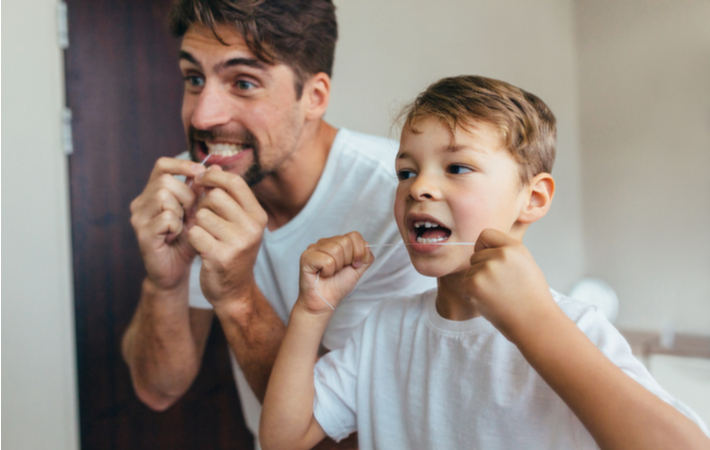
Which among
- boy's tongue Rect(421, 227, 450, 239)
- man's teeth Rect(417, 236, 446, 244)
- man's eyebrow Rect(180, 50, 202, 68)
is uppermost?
man's eyebrow Rect(180, 50, 202, 68)

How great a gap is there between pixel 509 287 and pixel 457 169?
6.0 inches

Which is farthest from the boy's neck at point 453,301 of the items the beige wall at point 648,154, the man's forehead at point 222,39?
the man's forehead at point 222,39

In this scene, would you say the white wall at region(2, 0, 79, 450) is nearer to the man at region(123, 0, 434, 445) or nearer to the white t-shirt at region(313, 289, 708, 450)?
the man at region(123, 0, 434, 445)

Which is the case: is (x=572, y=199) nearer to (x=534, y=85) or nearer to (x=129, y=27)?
(x=534, y=85)

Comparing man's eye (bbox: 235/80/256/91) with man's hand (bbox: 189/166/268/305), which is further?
man's eye (bbox: 235/80/256/91)

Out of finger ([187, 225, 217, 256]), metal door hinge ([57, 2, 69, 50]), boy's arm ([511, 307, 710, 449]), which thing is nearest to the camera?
boy's arm ([511, 307, 710, 449])

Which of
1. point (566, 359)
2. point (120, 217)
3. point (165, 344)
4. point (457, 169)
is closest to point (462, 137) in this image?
point (457, 169)

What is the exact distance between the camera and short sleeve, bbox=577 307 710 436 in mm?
449

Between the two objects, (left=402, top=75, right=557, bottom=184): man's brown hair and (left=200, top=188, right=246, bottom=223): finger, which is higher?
(left=402, top=75, right=557, bottom=184): man's brown hair

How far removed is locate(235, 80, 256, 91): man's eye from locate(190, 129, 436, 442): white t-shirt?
185mm

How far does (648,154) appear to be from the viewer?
0.69 metres

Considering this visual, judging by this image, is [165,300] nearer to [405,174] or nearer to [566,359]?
[405,174]

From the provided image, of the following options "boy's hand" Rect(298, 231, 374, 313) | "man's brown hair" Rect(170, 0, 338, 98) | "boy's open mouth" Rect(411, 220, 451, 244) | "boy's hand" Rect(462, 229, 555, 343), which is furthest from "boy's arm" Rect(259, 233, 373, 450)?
"man's brown hair" Rect(170, 0, 338, 98)

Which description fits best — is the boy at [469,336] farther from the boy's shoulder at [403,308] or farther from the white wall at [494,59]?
the white wall at [494,59]
